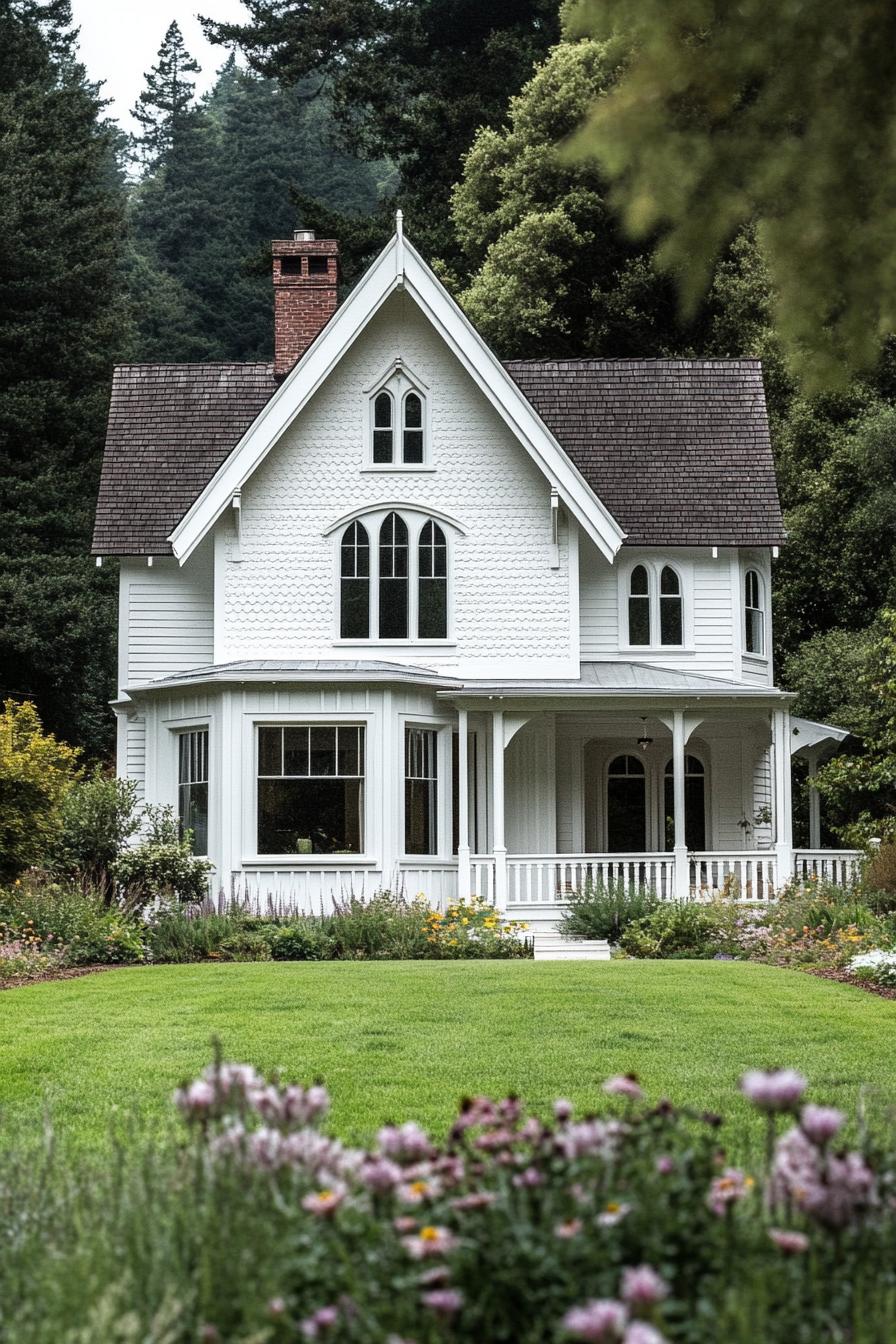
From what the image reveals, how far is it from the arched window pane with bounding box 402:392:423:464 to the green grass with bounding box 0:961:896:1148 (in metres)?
10.2

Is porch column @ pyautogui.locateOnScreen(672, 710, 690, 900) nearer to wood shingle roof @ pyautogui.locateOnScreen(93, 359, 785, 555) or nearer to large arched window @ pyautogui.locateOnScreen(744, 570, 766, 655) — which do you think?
wood shingle roof @ pyautogui.locateOnScreen(93, 359, 785, 555)

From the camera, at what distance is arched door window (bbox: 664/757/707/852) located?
2639cm

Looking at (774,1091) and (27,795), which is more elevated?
(27,795)

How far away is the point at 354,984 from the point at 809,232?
10.1m

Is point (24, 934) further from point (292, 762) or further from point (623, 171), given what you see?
point (623, 171)

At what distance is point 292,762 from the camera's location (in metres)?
22.5

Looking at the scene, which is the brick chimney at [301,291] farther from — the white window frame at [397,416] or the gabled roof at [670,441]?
the gabled roof at [670,441]

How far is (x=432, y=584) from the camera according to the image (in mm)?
24516

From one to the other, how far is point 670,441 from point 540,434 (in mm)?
3829

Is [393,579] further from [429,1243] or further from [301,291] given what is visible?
[429,1243]

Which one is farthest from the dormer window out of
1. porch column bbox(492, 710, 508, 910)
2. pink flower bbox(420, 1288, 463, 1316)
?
pink flower bbox(420, 1288, 463, 1316)

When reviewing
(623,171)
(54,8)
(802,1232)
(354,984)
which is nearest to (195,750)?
(354,984)

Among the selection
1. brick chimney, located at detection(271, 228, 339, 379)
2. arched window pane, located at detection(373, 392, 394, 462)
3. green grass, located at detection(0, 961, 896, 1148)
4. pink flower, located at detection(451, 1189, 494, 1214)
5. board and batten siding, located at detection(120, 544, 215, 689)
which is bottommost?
green grass, located at detection(0, 961, 896, 1148)

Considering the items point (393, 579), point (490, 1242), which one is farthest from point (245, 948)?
point (490, 1242)
